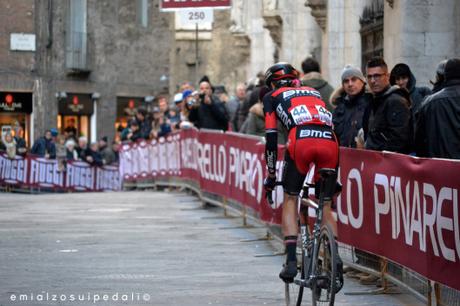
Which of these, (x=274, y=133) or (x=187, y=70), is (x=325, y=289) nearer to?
(x=274, y=133)

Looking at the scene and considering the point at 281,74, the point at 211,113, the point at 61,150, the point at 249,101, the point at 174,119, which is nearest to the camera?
the point at 281,74

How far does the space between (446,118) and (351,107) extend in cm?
246

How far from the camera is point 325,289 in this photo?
34.3ft

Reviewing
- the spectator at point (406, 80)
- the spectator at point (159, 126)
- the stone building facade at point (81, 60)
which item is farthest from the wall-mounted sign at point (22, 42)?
the spectator at point (406, 80)

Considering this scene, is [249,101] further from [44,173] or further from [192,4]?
[44,173]

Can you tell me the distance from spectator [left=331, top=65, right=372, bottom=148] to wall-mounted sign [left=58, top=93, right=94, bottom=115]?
136 ft

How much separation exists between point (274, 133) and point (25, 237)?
275 inches

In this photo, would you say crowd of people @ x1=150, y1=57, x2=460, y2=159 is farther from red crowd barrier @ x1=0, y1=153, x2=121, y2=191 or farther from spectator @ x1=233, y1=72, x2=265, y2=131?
red crowd barrier @ x1=0, y1=153, x2=121, y2=191

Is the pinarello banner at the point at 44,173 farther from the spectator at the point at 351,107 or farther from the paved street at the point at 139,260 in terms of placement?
the spectator at the point at 351,107

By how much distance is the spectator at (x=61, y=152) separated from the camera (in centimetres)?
4162

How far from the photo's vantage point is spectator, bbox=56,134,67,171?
41625mm

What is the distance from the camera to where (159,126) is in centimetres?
3378

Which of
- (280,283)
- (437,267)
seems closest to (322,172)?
(437,267)

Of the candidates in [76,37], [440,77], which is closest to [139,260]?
[440,77]
